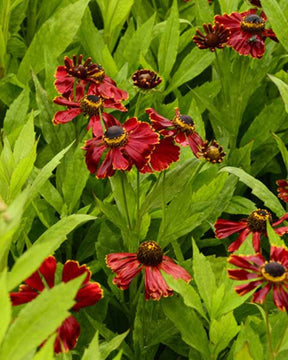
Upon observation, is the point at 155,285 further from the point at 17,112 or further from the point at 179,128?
the point at 17,112

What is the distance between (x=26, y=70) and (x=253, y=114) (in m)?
0.57

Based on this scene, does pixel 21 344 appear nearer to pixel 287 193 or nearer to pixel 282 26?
pixel 287 193

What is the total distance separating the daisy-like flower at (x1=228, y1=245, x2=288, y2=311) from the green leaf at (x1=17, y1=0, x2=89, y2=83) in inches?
34.2

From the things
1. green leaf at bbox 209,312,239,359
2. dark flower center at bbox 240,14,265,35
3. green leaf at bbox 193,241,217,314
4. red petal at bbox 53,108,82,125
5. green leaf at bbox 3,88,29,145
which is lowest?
green leaf at bbox 209,312,239,359

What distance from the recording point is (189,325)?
1.04 m

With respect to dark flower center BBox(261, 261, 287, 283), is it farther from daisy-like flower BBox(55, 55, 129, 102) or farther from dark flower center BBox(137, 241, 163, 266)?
daisy-like flower BBox(55, 55, 129, 102)

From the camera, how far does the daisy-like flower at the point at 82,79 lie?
1.28m

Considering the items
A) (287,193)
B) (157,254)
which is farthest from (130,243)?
(287,193)

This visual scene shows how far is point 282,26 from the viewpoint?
1.51 m

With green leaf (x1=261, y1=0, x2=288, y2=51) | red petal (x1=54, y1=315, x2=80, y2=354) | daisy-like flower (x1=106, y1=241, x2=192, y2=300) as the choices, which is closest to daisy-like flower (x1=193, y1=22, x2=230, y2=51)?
green leaf (x1=261, y1=0, x2=288, y2=51)

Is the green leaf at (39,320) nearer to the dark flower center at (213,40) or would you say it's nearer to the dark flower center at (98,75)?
the dark flower center at (98,75)

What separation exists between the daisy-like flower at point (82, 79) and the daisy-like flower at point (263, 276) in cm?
54

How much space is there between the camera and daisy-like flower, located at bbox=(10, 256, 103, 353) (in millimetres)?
874

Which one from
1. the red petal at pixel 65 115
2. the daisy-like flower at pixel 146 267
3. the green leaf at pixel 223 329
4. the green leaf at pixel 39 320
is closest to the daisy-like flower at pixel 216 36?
the red petal at pixel 65 115
